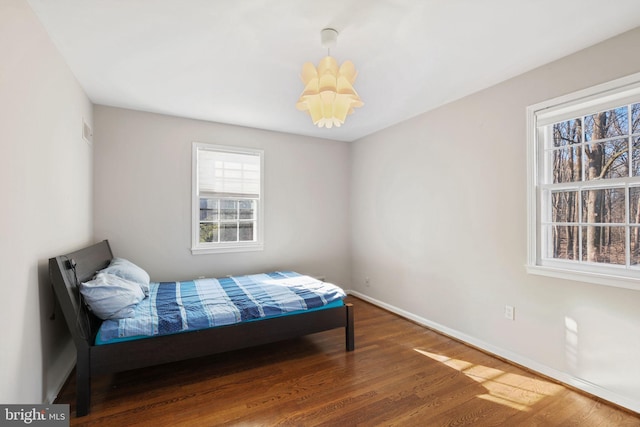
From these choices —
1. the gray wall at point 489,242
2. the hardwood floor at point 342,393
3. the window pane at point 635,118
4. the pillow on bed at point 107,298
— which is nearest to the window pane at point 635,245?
the gray wall at point 489,242

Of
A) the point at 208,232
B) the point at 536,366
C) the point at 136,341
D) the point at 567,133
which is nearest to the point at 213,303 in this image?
the point at 136,341

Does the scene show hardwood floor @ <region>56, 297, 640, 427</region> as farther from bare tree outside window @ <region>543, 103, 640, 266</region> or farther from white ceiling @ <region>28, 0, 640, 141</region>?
white ceiling @ <region>28, 0, 640, 141</region>

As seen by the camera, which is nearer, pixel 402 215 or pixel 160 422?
pixel 160 422

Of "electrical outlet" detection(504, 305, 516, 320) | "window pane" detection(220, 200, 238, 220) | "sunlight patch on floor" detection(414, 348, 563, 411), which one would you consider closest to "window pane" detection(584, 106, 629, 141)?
"electrical outlet" detection(504, 305, 516, 320)

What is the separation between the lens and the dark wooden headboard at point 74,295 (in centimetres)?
196

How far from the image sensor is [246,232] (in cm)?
416

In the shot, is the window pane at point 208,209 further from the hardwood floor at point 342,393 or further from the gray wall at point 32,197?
the hardwood floor at point 342,393

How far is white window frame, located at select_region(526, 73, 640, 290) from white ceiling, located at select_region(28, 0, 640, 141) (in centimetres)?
35

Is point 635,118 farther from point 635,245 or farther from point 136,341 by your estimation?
point 136,341

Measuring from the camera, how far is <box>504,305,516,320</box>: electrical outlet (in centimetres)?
267

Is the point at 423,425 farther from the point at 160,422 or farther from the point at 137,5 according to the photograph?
the point at 137,5

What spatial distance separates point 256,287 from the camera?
324 centimetres

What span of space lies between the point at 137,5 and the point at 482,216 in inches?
125

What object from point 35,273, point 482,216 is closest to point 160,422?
point 35,273
